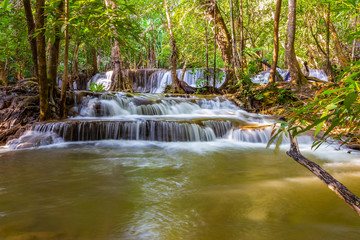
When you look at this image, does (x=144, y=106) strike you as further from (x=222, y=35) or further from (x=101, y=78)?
(x=101, y=78)

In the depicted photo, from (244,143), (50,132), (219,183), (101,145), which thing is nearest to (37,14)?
(50,132)

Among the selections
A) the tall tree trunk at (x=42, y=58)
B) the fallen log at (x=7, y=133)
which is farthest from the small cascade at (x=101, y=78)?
the fallen log at (x=7, y=133)

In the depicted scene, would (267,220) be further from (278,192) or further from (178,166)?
(178,166)

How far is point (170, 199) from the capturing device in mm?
2553

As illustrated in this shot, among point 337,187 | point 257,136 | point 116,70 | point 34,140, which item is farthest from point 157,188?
point 116,70

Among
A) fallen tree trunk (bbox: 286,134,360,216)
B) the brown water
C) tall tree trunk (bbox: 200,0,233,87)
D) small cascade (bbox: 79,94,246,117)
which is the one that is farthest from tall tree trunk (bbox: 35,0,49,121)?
tall tree trunk (bbox: 200,0,233,87)

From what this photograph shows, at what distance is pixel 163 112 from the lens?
947 cm

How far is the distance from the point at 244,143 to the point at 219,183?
3.81 metres

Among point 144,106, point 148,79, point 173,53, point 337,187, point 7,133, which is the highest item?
point 173,53

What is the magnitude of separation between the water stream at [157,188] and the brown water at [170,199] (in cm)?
1

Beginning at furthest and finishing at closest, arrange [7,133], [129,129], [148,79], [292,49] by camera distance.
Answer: [148,79] → [292,49] → [129,129] → [7,133]

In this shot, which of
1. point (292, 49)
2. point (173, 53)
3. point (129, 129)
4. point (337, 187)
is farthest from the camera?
point (173, 53)

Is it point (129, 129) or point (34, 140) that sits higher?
point (129, 129)

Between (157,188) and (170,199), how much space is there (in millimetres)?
392
